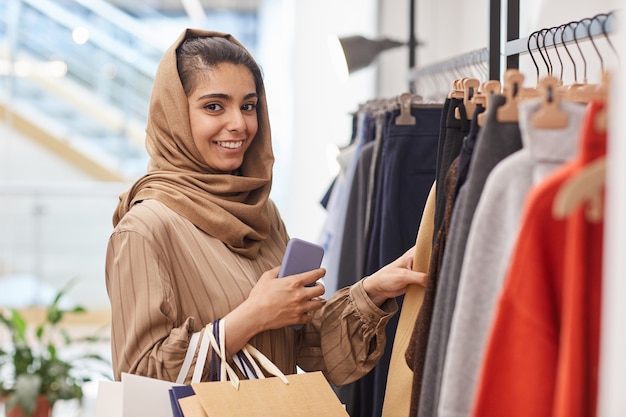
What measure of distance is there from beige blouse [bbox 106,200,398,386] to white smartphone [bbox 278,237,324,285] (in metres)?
0.12

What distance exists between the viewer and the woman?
1.56 meters

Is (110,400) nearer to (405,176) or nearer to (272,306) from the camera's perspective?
(272,306)

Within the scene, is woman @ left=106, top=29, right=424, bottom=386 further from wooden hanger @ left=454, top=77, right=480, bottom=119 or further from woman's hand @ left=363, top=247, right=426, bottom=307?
wooden hanger @ left=454, top=77, right=480, bottom=119

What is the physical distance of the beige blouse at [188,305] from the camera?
1.55 m

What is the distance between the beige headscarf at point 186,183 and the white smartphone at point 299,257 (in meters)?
0.17

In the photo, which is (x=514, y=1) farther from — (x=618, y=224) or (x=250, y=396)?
(x=618, y=224)

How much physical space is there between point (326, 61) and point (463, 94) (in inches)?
130

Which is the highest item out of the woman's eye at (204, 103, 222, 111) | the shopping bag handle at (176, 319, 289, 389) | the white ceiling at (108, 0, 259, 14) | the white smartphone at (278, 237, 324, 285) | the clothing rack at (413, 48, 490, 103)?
the white ceiling at (108, 0, 259, 14)

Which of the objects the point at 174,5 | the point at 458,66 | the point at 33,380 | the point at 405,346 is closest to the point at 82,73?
the point at 174,5

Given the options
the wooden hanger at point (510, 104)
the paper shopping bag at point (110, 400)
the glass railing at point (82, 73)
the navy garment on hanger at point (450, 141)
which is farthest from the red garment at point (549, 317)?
the glass railing at point (82, 73)

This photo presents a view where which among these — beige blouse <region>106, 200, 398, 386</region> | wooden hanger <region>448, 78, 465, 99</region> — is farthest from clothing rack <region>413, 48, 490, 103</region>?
beige blouse <region>106, 200, 398, 386</region>

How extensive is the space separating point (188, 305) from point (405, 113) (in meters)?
0.71

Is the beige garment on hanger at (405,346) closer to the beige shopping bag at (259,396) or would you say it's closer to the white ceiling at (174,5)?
the beige shopping bag at (259,396)

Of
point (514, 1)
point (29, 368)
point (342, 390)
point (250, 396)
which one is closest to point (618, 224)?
point (250, 396)
